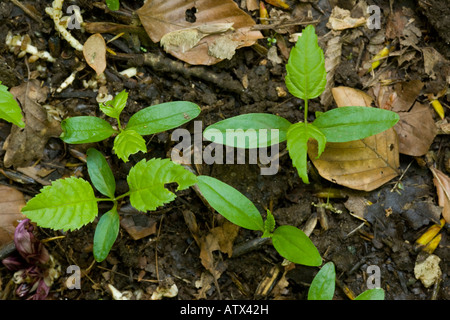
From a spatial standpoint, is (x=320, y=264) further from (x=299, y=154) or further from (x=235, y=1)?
(x=235, y=1)

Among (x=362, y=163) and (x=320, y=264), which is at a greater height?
(x=362, y=163)

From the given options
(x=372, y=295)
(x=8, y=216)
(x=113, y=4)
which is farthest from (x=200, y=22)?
(x=372, y=295)

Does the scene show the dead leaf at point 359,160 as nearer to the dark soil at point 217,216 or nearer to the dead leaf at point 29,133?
the dark soil at point 217,216

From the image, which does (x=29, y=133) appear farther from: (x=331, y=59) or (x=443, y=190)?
(x=443, y=190)

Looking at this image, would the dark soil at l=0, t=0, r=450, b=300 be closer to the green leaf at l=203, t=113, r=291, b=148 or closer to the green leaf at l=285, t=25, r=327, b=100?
the green leaf at l=203, t=113, r=291, b=148

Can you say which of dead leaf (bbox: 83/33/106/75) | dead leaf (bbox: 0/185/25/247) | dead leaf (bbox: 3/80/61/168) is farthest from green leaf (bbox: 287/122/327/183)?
dead leaf (bbox: 0/185/25/247)
